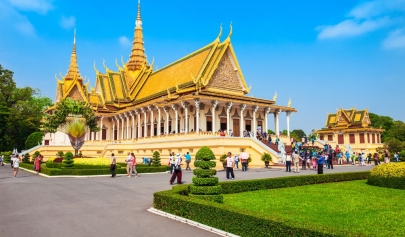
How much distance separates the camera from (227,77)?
38.8 metres

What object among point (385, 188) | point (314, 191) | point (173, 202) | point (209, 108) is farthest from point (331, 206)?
point (209, 108)

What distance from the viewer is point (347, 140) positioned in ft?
186

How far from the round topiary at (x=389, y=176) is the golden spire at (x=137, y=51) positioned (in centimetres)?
4433

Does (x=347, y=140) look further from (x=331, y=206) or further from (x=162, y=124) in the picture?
(x=331, y=206)

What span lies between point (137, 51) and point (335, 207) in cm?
5092

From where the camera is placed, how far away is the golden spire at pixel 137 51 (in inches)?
2128

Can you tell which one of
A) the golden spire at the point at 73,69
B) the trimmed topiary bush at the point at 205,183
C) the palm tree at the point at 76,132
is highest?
the golden spire at the point at 73,69

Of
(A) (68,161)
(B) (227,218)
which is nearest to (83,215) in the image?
(B) (227,218)

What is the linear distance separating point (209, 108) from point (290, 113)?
32.7 ft

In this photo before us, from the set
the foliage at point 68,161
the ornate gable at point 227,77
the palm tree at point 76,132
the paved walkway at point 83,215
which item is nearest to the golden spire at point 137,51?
the ornate gable at point 227,77

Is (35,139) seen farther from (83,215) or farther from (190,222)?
(190,222)

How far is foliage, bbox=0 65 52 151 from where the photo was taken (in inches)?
2174

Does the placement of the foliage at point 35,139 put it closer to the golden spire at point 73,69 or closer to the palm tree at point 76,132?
the golden spire at point 73,69

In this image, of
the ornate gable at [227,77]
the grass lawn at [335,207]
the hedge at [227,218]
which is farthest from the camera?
the ornate gable at [227,77]
